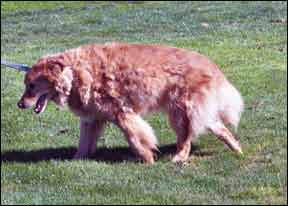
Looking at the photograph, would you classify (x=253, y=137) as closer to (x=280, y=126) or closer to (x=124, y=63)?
(x=280, y=126)

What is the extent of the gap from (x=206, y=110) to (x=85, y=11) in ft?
55.3

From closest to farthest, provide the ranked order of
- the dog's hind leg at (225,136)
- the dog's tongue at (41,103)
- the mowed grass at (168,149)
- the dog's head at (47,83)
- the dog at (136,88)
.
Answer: the mowed grass at (168,149) < the dog at (136,88) < the dog's head at (47,83) < the dog's tongue at (41,103) < the dog's hind leg at (225,136)

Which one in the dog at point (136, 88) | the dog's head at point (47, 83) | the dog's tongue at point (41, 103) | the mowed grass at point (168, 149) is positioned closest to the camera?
the mowed grass at point (168, 149)

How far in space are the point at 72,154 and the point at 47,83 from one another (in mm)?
1054

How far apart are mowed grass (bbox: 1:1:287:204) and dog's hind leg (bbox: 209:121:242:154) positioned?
0.11 metres

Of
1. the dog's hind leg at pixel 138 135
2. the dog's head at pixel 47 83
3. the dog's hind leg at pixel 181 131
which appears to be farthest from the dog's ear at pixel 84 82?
the dog's hind leg at pixel 181 131

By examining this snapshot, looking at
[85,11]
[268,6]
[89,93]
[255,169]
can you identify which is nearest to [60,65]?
[89,93]

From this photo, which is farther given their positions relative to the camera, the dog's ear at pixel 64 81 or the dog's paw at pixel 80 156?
the dog's paw at pixel 80 156

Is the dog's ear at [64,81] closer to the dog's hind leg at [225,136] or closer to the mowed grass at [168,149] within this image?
the mowed grass at [168,149]

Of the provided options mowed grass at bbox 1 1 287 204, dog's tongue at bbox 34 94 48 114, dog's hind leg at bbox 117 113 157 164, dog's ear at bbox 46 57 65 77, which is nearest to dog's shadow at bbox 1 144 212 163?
mowed grass at bbox 1 1 287 204

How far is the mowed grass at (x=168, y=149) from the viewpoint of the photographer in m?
Answer: 7.98

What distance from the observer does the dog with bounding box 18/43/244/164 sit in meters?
9.21

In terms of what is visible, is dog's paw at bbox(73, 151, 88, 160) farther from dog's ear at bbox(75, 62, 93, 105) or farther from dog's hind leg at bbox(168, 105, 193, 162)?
dog's hind leg at bbox(168, 105, 193, 162)

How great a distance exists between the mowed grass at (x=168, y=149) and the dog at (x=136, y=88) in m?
0.35
